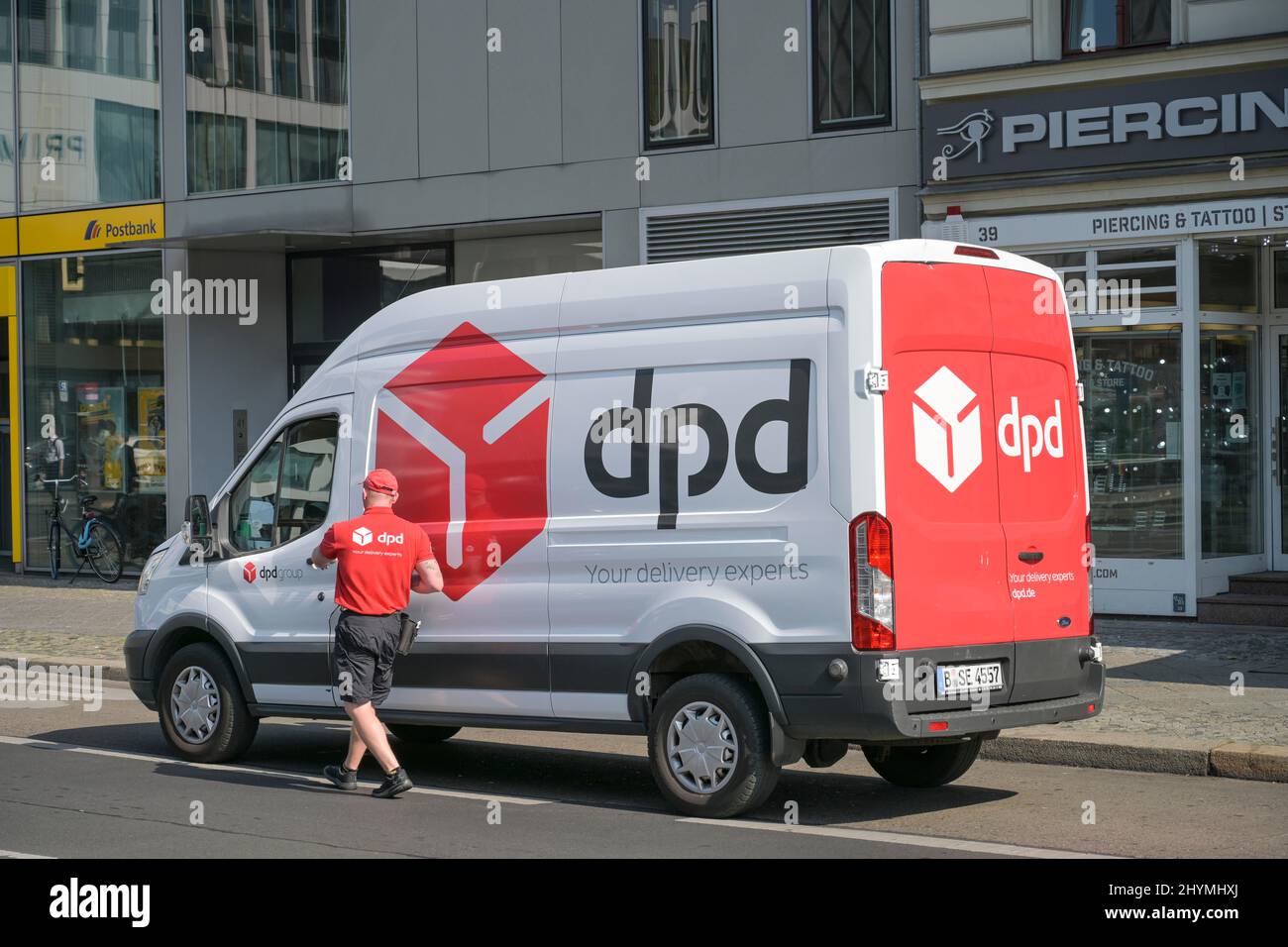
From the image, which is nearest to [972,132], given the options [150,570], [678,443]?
[678,443]

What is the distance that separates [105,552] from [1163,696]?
1428cm

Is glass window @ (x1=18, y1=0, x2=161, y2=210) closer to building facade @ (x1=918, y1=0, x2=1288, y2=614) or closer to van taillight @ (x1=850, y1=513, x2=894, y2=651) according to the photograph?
building facade @ (x1=918, y1=0, x2=1288, y2=614)

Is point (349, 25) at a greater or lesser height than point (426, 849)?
greater

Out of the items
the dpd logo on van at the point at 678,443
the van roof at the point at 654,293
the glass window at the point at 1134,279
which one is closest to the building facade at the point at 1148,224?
the glass window at the point at 1134,279

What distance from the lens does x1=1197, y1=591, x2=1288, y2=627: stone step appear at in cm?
1406

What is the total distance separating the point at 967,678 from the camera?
7629 millimetres

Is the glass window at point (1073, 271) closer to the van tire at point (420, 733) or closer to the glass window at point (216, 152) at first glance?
the van tire at point (420, 733)

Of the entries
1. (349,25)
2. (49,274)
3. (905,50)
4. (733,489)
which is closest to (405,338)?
(733,489)

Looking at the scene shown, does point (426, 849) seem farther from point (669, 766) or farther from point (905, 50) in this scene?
point (905, 50)

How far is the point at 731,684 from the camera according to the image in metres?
7.78

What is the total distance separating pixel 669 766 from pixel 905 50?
954cm

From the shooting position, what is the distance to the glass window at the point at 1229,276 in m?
14.6

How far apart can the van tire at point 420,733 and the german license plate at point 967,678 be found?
166 inches

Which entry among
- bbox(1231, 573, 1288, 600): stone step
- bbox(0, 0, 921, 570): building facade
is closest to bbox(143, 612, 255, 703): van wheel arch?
bbox(0, 0, 921, 570): building facade
